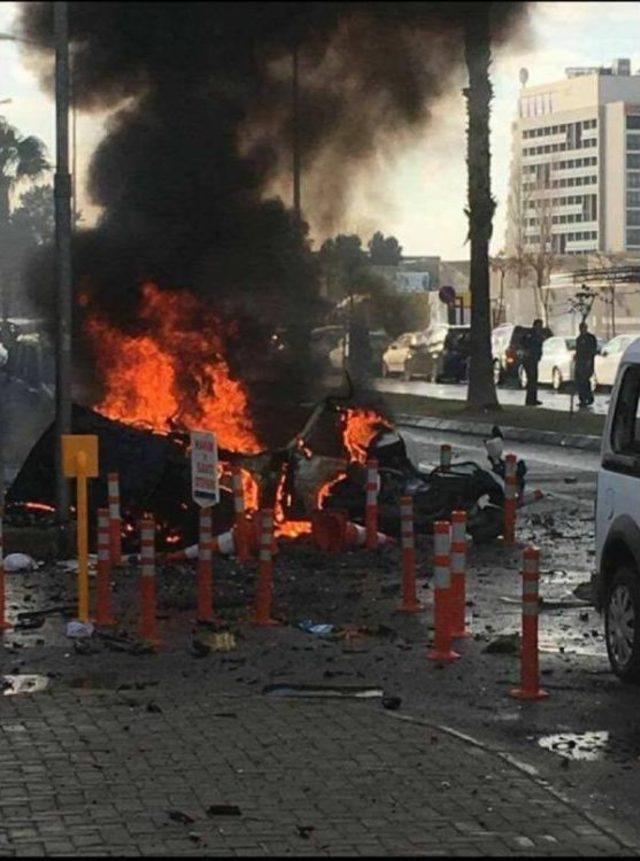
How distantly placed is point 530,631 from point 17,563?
6582 millimetres

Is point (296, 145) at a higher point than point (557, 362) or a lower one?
higher

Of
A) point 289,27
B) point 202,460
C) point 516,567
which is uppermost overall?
point 289,27

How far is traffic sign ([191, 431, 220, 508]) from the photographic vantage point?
1223 centimetres

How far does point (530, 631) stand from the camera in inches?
358

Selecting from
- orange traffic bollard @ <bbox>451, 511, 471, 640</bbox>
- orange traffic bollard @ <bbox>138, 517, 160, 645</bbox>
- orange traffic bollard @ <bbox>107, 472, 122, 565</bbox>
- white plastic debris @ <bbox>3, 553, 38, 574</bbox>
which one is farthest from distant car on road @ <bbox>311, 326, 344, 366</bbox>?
orange traffic bollard @ <bbox>138, 517, 160, 645</bbox>

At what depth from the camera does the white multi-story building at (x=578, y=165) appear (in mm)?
5738

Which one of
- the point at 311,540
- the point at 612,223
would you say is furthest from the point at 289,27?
the point at 612,223

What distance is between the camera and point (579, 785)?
718 centimetres

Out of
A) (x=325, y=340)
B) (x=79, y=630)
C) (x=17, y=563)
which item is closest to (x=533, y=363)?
(x=325, y=340)

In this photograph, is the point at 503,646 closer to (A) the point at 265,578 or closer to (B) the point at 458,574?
(B) the point at 458,574

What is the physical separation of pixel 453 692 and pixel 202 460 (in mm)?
3586

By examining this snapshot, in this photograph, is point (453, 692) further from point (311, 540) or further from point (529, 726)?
point (311, 540)

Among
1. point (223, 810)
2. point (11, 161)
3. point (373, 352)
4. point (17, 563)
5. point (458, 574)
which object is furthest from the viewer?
point (11, 161)

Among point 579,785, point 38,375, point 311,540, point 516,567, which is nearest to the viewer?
point 579,785
